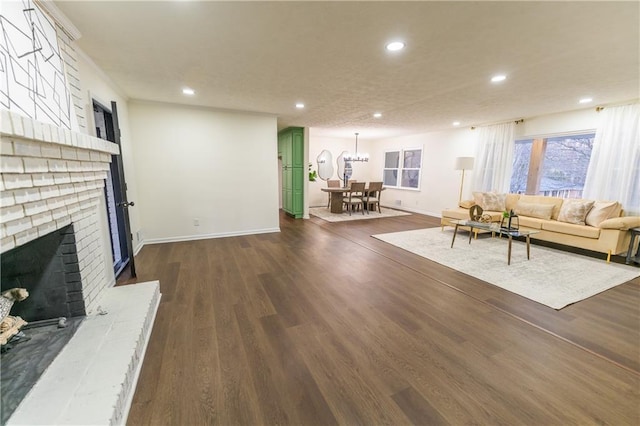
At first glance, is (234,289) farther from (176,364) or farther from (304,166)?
(304,166)

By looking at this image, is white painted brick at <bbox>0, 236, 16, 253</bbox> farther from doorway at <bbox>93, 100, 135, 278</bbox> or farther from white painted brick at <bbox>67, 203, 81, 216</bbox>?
doorway at <bbox>93, 100, 135, 278</bbox>

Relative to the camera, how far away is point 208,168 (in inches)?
176

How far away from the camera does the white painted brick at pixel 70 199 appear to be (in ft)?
4.96

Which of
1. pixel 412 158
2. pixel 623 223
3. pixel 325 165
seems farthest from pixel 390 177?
pixel 623 223

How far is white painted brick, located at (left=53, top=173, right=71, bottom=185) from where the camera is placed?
136cm

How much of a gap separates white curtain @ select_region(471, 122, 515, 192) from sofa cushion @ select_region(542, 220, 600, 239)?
145 centimetres

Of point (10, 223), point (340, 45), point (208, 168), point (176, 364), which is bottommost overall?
point (176, 364)

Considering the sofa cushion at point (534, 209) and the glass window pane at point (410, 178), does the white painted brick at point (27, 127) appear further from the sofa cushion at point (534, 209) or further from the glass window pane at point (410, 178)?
the glass window pane at point (410, 178)

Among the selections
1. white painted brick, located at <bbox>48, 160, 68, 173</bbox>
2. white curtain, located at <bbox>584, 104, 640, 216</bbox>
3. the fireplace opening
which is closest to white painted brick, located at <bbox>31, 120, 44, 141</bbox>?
white painted brick, located at <bbox>48, 160, 68, 173</bbox>

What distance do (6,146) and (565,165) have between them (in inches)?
276

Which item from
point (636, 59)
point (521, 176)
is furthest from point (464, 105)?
point (521, 176)

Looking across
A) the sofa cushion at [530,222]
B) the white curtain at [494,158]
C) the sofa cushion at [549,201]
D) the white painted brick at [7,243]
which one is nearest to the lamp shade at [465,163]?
the white curtain at [494,158]

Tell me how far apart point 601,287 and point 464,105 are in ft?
9.93

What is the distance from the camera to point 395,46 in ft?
7.13
